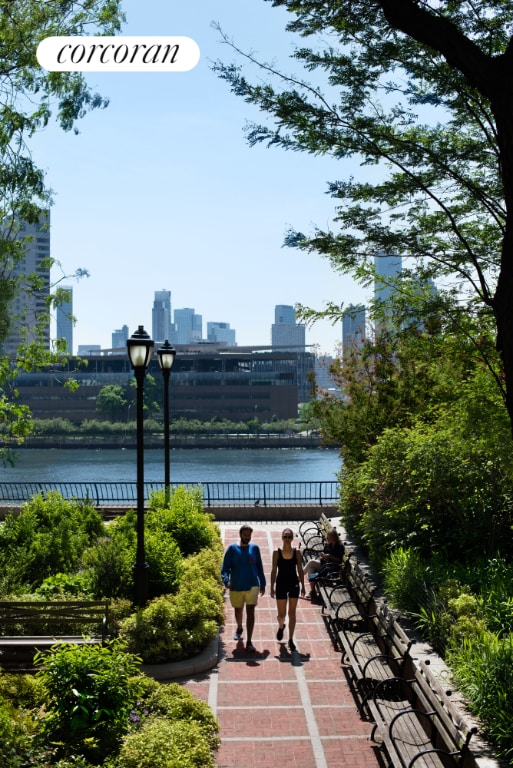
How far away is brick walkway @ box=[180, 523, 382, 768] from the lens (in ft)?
22.1

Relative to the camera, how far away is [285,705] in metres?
7.88

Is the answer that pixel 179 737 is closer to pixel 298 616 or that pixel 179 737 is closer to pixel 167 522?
pixel 298 616

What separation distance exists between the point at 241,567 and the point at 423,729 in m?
3.41

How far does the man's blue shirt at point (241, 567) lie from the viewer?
966 cm

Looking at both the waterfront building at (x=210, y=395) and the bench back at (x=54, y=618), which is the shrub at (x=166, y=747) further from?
the waterfront building at (x=210, y=395)

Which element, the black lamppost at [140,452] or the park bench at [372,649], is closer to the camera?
the park bench at [372,649]

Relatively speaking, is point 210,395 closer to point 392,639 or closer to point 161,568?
point 161,568

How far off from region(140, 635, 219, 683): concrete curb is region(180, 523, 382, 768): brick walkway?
118 mm

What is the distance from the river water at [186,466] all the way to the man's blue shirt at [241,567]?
34483mm

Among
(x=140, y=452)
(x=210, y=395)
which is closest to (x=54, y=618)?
(x=140, y=452)

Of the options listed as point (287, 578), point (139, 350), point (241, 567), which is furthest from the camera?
point (139, 350)

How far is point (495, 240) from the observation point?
990 centimetres

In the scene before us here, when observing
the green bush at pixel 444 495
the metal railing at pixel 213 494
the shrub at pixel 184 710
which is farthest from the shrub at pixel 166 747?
the metal railing at pixel 213 494

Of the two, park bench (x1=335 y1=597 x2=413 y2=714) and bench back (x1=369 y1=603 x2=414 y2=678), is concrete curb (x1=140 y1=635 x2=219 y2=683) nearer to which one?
park bench (x1=335 y1=597 x2=413 y2=714)
